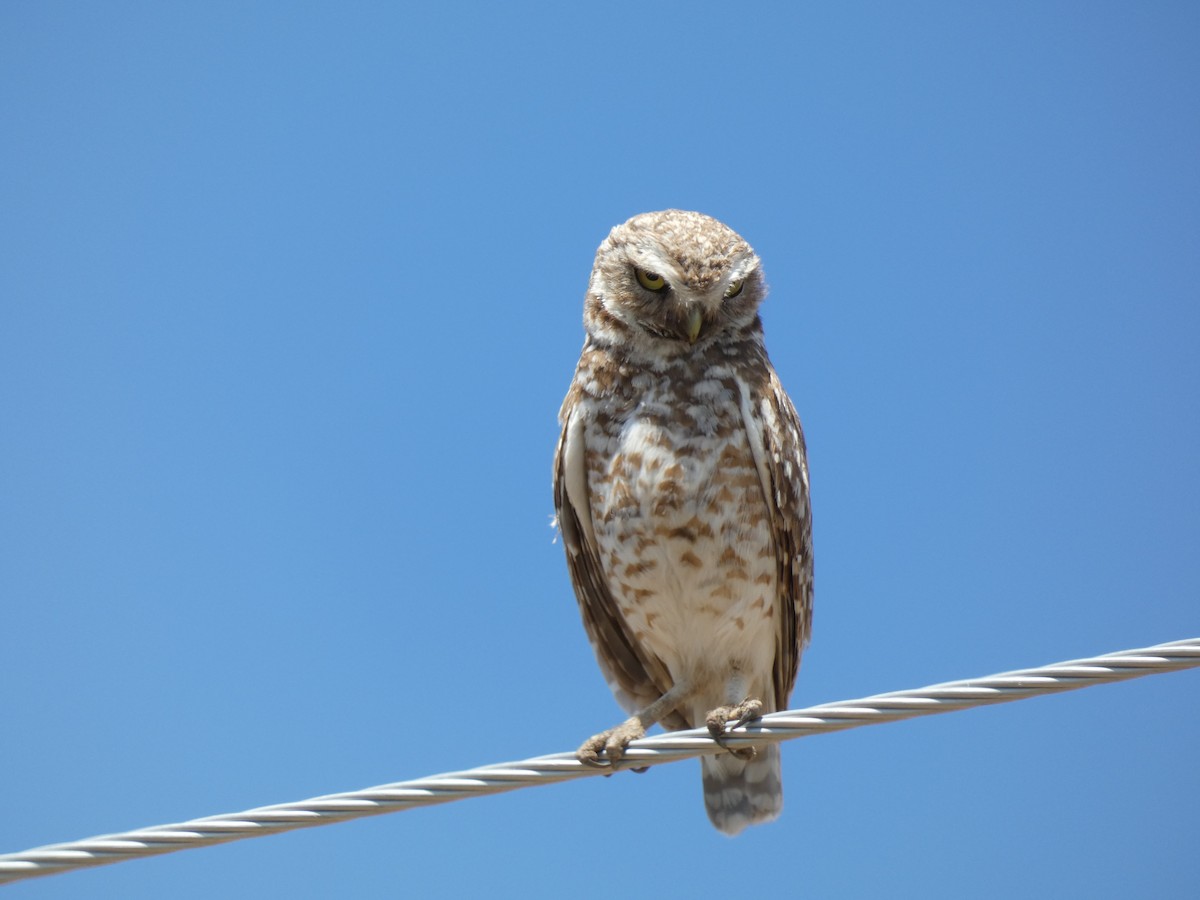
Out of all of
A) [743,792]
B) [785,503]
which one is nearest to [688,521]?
[785,503]

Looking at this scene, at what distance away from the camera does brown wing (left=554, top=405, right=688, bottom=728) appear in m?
5.52

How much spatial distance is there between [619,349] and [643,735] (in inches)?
65.1

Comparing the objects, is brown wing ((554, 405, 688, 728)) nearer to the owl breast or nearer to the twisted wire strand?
the owl breast

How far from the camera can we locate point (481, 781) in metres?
3.34

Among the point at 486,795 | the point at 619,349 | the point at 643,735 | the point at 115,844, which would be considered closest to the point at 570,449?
the point at 619,349

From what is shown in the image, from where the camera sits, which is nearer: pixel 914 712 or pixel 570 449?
pixel 914 712

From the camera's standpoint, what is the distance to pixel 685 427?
204 inches

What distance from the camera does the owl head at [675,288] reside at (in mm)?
5410

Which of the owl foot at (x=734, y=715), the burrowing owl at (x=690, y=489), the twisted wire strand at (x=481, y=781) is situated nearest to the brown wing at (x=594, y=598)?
the burrowing owl at (x=690, y=489)

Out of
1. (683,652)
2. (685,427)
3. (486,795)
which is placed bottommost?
(486,795)

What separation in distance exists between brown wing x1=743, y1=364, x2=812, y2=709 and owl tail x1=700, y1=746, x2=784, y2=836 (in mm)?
387

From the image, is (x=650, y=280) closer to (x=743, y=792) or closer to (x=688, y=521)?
(x=688, y=521)

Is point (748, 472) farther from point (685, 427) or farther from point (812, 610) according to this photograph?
point (812, 610)

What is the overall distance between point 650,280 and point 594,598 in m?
1.48
